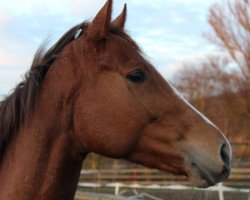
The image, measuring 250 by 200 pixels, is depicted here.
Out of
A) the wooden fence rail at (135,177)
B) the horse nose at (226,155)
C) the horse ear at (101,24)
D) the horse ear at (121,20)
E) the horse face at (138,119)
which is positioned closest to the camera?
the horse nose at (226,155)

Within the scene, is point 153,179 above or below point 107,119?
below

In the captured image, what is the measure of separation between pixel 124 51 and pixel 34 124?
0.73 meters

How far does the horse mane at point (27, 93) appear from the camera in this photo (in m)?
2.91

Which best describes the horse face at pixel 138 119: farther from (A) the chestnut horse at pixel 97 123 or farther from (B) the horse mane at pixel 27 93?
(B) the horse mane at pixel 27 93

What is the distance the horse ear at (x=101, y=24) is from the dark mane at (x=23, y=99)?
26 cm

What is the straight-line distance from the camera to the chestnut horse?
2.71 m

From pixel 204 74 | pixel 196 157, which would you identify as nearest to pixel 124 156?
pixel 196 157

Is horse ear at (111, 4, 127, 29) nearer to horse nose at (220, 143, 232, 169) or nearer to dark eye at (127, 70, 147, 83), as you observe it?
dark eye at (127, 70, 147, 83)

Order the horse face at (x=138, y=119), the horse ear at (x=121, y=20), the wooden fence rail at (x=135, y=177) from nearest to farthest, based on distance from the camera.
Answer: the horse face at (x=138, y=119) → the horse ear at (x=121, y=20) → the wooden fence rail at (x=135, y=177)

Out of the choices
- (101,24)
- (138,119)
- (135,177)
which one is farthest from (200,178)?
(135,177)

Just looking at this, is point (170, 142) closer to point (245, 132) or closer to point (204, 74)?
point (245, 132)

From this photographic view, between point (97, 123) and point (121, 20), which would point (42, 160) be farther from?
point (121, 20)

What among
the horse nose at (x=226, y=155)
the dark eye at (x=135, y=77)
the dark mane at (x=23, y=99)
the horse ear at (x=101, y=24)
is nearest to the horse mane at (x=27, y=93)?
the dark mane at (x=23, y=99)

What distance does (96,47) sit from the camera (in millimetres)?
2918
